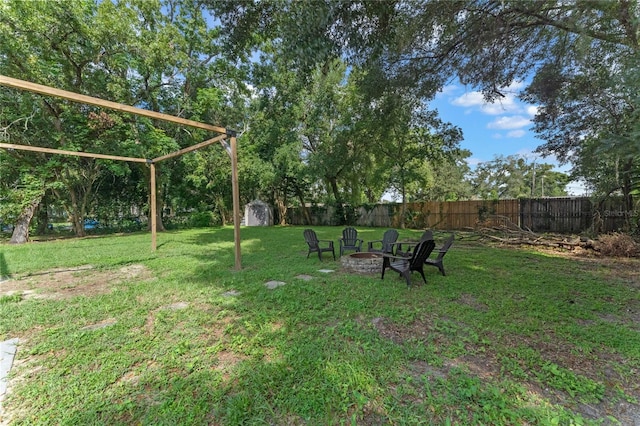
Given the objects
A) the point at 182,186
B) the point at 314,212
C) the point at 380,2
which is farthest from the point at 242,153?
the point at 380,2

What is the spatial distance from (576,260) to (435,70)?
540cm

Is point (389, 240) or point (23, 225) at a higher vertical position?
point (23, 225)

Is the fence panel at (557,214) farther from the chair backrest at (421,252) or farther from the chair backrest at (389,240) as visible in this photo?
the chair backrest at (421,252)

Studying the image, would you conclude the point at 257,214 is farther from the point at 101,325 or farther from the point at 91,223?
the point at 101,325

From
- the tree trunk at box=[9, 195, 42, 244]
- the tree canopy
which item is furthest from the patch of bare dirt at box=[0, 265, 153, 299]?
the tree trunk at box=[9, 195, 42, 244]

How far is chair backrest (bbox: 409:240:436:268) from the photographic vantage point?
4.25 meters

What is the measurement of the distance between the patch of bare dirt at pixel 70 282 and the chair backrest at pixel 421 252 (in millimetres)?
4816

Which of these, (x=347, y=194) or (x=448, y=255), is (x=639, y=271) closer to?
(x=448, y=255)

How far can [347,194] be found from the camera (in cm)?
2062

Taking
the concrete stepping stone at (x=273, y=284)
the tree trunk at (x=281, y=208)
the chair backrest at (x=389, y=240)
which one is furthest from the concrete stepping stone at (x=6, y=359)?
the tree trunk at (x=281, y=208)

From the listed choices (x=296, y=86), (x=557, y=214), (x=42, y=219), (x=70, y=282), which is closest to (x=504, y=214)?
(x=557, y=214)

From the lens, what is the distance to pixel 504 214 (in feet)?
42.0

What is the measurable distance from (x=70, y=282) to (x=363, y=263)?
17.5 ft

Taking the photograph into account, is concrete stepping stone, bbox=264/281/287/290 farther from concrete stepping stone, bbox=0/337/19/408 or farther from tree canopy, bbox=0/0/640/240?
tree canopy, bbox=0/0/640/240
